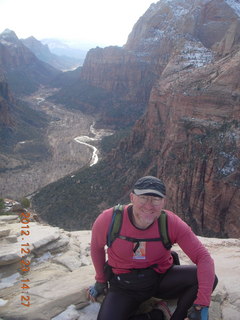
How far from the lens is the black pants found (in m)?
5.36

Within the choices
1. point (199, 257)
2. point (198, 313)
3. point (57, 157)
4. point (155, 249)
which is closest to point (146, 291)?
point (155, 249)

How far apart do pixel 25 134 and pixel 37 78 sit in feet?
296

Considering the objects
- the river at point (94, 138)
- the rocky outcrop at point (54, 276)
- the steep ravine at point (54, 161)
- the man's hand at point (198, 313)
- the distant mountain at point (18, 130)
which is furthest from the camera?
the river at point (94, 138)

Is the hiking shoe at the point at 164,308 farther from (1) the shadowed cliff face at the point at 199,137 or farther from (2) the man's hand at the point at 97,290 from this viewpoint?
(1) the shadowed cliff face at the point at 199,137

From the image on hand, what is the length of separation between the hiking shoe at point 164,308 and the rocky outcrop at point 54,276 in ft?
0.55

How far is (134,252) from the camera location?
549 cm

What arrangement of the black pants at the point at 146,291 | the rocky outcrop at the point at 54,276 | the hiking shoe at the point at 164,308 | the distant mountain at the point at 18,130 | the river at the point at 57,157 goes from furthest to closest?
the distant mountain at the point at 18,130 < the river at the point at 57,157 < the rocky outcrop at the point at 54,276 < the hiking shoe at the point at 164,308 < the black pants at the point at 146,291

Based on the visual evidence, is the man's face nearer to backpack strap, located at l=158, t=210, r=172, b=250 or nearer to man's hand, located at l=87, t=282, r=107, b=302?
backpack strap, located at l=158, t=210, r=172, b=250

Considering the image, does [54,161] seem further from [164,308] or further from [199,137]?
[164,308]

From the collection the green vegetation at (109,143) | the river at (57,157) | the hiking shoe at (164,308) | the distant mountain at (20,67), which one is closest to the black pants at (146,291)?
the hiking shoe at (164,308)

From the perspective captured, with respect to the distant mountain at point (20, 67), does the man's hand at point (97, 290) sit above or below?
below

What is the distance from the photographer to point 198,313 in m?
5.10

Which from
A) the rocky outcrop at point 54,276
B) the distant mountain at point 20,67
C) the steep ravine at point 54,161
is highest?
the distant mountain at point 20,67

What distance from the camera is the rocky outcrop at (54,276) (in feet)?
19.8
